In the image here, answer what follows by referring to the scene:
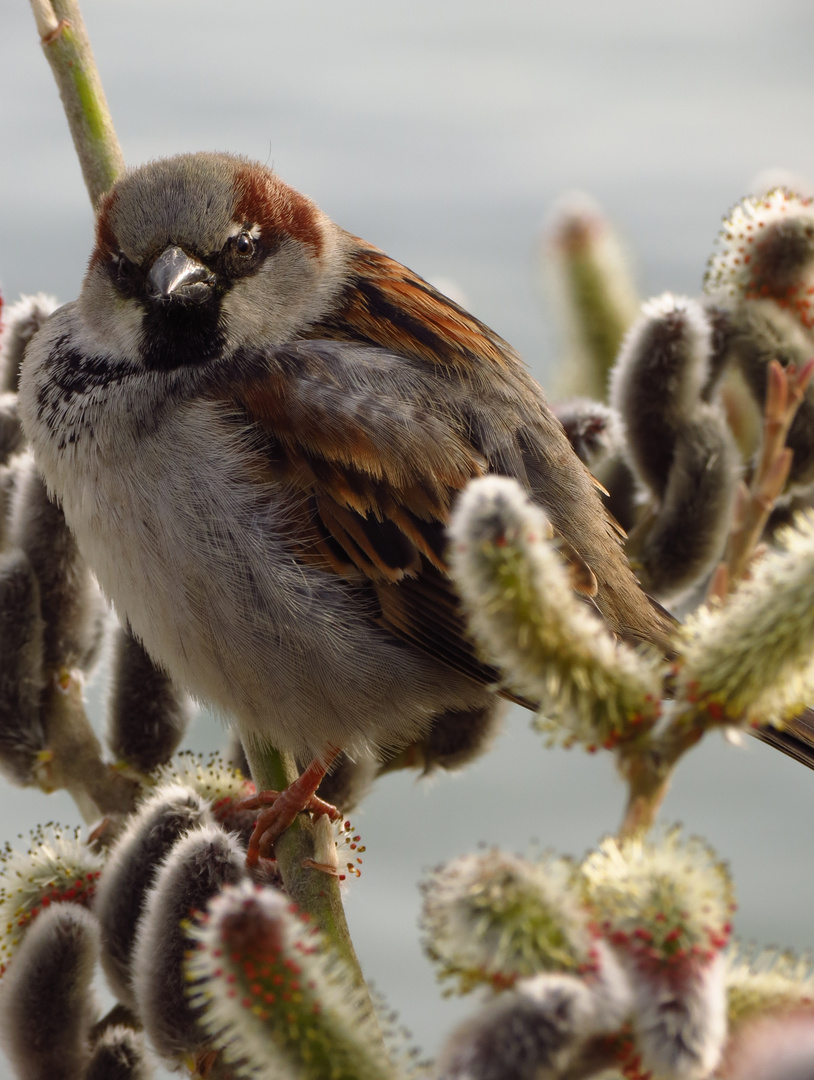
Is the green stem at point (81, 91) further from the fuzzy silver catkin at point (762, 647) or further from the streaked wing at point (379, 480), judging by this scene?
the fuzzy silver catkin at point (762, 647)

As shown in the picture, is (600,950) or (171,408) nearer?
(600,950)

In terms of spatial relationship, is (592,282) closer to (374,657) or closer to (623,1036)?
(374,657)

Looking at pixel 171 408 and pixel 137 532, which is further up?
pixel 171 408

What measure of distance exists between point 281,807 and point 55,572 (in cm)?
60

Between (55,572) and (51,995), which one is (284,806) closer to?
(51,995)

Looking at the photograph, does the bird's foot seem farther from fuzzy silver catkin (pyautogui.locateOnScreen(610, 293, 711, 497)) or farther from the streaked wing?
fuzzy silver catkin (pyautogui.locateOnScreen(610, 293, 711, 497))

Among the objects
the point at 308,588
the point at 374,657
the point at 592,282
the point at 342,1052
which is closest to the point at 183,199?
the point at 308,588

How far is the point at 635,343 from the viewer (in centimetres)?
227

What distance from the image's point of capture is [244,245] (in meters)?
2.13

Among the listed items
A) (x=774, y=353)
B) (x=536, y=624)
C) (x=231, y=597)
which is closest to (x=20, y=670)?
(x=231, y=597)

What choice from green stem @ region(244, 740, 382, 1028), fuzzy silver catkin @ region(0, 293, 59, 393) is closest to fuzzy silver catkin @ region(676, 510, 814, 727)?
green stem @ region(244, 740, 382, 1028)

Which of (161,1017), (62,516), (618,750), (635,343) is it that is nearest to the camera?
(618,750)

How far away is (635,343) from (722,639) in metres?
1.43

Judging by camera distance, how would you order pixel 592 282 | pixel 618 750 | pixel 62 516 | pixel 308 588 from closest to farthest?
pixel 618 750 → pixel 308 588 → pixel 62 516 → pixel 592 282
